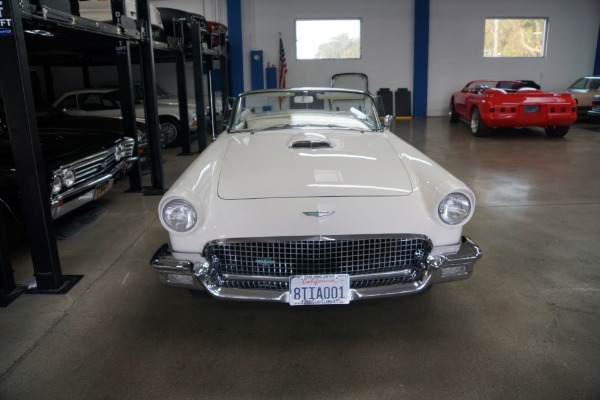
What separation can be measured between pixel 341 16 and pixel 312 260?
1396 centimetres

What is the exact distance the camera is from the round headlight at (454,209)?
2654 mm

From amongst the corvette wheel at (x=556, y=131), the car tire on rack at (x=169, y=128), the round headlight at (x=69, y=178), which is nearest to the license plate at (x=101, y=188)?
the round headlight at (x=69, y=178)

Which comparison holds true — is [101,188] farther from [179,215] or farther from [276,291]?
[276,291]

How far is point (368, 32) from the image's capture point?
15180mm

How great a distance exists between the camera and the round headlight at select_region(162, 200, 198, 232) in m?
2.58

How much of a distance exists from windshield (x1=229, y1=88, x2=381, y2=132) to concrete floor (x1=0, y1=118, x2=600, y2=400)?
1426 millimetres

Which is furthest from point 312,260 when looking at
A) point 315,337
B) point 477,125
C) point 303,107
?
point 477,125

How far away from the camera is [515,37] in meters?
15.6

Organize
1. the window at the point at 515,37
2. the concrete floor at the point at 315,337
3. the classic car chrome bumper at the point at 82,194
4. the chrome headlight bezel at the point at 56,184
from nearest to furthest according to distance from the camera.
→ the concrete floor at the point at 315,337, the chrome headlight bezel at the point at 56,184, the classic car chrome bumper at the point at 82,194, the window at the point at 515,37

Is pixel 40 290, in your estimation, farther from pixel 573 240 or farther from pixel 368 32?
pixel 368 32

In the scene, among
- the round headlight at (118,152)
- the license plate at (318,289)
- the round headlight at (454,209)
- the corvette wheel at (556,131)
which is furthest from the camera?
the corvette wheel at (556,131)

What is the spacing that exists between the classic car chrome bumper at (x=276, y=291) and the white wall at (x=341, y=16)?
44.0 feet

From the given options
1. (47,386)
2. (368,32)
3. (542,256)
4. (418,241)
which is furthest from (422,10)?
(47,386)

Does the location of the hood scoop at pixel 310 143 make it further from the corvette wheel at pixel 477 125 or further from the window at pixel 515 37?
the window at pixel 515 37
